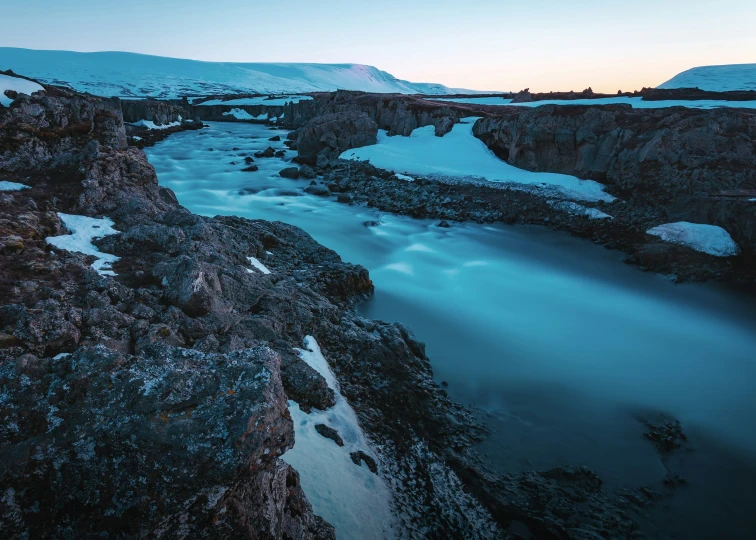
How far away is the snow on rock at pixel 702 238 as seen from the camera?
14578mm

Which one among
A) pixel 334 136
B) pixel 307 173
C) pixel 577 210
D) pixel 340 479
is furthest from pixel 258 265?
pixel 334 136

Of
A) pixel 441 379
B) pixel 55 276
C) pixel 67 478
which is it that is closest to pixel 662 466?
pixel 441 379

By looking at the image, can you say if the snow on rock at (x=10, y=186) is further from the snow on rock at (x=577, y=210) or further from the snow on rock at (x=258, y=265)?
the snow on rock at (x=577, y=210)

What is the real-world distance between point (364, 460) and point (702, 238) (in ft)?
52.6

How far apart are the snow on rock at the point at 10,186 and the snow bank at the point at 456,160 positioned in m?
21.6

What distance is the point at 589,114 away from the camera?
78.9 feet

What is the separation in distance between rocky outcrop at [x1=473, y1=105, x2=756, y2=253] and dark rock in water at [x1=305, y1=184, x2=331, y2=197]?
42.1ft

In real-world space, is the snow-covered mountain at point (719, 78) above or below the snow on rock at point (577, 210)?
above

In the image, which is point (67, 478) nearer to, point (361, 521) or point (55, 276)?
point (361, 521)

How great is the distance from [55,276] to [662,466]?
376 inches

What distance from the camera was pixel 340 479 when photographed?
479 cm

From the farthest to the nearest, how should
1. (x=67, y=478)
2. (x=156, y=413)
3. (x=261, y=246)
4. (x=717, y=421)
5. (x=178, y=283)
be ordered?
(x=261, y=246) < (x=717, y=421) < (x=178, y=283) < (x=156, y=413) < (x=67, y=478)

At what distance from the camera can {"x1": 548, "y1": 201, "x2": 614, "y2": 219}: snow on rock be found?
1902cm

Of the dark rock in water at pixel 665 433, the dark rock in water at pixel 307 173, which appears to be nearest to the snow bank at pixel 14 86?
the dark rock in water at pixel 665 433
